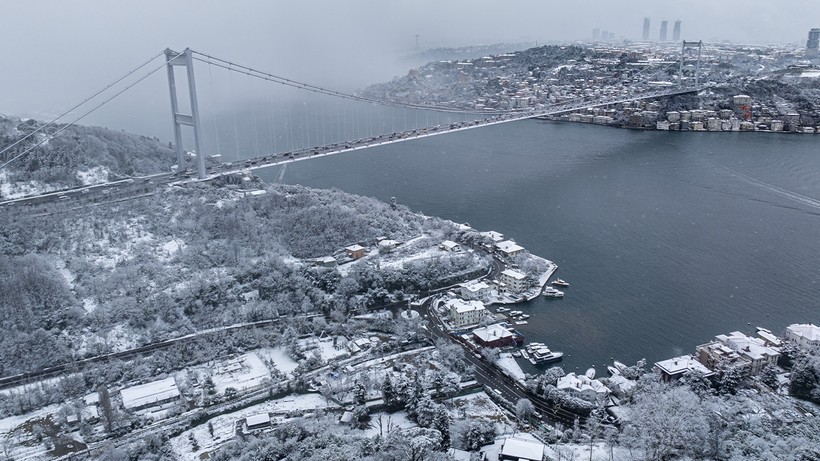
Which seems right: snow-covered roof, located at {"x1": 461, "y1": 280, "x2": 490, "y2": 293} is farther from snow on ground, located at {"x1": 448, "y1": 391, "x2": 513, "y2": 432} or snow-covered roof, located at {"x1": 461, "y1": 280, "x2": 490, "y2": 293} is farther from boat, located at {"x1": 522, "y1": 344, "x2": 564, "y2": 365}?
snow on ground, located at {"x1": 448, "y1": 391, "x2": 513, "y2": 432}

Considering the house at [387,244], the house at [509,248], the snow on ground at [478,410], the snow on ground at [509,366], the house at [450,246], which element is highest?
the house at [387,244]

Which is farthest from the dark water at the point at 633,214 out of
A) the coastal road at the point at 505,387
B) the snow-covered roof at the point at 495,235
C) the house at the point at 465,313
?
the coastal road at the point at 505,387

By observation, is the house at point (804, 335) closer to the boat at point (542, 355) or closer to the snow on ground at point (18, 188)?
the boat at point (542, 355)

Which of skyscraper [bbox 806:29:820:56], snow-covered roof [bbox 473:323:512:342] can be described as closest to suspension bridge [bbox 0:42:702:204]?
snow-covered roof [bbox 473:323:512:342]

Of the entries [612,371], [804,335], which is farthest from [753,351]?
[612,371]

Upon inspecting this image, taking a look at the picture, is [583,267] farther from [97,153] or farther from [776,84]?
[776,84]

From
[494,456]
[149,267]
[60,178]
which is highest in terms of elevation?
[60,178]

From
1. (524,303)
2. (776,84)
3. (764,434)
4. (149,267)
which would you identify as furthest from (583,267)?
(776,84)

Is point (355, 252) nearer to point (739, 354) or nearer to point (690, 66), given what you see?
point (739, 354)
